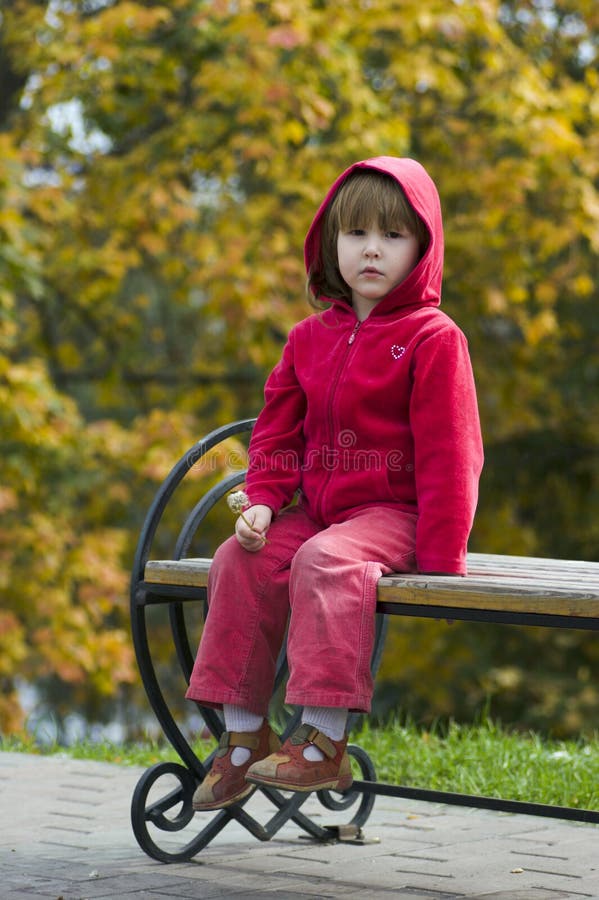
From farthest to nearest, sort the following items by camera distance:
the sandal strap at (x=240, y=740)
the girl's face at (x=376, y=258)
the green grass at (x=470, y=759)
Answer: the green grass at (x=470, y=759) → the girl's face at (x=376, y=258) → the sandal strap at (x=240, y=740)

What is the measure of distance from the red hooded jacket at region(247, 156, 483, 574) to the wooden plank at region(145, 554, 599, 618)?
155 millimetres

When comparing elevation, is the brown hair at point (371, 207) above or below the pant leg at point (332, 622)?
above

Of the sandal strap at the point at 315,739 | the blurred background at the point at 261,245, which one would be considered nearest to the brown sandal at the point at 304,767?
the sandal strap at the point at 315,739

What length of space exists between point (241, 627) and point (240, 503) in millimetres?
280

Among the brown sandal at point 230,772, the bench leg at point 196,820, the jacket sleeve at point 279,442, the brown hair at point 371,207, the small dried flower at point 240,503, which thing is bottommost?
the bench leg at point 196,820

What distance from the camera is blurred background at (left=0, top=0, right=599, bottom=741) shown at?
8.12 m

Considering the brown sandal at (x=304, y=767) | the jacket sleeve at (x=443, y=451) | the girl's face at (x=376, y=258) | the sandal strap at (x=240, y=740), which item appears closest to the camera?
the brown sandal at (x=304, y=767)

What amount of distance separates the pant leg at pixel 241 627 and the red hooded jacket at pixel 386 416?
7.6 inches

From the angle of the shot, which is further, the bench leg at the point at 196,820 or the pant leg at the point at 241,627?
the bench leg at the point at 196,820

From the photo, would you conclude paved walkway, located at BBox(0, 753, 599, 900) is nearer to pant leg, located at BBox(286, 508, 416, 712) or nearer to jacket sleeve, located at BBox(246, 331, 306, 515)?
pant leg, located at BBox(286, 508, 416, 712)

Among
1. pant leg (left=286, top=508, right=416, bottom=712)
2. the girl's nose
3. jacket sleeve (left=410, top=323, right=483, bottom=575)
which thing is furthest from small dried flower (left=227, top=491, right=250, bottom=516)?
the girl's nose

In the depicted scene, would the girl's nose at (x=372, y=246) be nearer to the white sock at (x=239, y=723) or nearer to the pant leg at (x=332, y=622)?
the pant leg at (x=332, y=622)

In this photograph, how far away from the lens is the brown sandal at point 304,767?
2.72m

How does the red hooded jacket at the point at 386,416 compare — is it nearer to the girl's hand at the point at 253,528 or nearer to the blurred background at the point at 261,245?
the girl's hand at the point at 253,528
